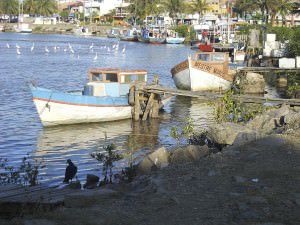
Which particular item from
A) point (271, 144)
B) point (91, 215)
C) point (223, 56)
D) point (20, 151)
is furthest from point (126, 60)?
point (91, 215)

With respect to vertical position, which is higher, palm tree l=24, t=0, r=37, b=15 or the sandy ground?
palm tree l=24, t=0, r=37, b=15

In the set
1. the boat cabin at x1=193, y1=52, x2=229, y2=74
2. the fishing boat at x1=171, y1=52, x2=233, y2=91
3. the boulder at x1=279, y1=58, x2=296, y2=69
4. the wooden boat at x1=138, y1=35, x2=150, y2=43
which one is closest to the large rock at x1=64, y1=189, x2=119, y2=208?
the fishing boat at x1=171, y1=52, x2=233, y2=91

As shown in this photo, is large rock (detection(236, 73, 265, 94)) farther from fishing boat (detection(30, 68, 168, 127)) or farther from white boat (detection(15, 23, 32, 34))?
white boat (detection(15, 23, 32, 34))

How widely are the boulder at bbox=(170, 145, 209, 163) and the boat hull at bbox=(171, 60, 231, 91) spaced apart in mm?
24015

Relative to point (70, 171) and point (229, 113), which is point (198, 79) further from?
point (70, 171)

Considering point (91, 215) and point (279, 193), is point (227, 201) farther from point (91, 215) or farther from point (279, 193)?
point (91, 215)

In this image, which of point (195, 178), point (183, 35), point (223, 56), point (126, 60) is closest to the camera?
point (195, 178)

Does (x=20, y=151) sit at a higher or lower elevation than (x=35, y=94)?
lower

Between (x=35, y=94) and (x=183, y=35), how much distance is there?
104 metres

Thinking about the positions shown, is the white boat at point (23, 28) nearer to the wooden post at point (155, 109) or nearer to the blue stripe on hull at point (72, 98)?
the wooden post at point (155, 109)

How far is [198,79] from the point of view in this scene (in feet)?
133

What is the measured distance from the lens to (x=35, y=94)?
91.4 feet

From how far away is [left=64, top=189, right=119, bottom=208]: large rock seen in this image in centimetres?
1188

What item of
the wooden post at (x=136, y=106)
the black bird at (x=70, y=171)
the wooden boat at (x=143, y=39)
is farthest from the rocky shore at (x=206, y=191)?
the wooden boat at (x=143, y=39)
